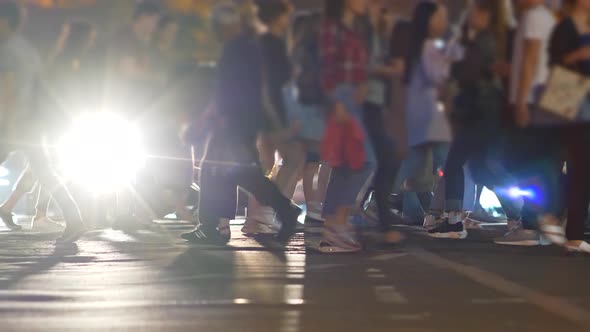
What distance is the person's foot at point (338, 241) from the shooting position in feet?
31.2

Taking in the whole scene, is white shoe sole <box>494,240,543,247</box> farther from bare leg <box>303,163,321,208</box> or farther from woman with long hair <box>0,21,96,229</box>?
woman with long hair <box>0,21,96,229</box>

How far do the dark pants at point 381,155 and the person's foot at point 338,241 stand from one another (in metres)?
0.36

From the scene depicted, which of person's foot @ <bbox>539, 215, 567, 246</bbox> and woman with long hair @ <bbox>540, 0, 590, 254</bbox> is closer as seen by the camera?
woman with long hair @ <bbox>540, 0, 590, 254</bbox>

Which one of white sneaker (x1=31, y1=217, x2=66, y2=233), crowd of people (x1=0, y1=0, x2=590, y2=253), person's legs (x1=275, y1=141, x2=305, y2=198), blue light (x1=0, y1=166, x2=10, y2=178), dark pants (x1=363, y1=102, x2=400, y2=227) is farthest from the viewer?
blue light (x1=0, y1=166, x2=10, y2=178)

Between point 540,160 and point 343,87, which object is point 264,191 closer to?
point 343,87

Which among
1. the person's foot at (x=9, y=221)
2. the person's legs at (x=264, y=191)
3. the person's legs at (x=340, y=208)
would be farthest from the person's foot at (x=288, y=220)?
the person's foot at (x=9, y=221)

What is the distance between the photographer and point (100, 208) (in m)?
13.5

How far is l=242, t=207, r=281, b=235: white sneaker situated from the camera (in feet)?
38.4

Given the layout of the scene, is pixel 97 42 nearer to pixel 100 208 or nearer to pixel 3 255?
pixel 3 255

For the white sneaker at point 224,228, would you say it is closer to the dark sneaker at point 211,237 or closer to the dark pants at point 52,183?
the dark sneaker at point 211,237

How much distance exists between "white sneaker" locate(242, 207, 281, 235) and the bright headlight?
1.18 m

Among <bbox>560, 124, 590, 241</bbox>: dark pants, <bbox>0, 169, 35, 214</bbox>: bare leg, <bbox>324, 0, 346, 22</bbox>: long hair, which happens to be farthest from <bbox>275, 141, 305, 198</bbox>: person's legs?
<bbox>0, 169, 35, 214</bbox>: bare leg

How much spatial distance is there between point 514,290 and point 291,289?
1.19 meters

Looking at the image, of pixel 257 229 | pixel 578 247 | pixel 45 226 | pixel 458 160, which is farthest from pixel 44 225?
pixel 578 247
